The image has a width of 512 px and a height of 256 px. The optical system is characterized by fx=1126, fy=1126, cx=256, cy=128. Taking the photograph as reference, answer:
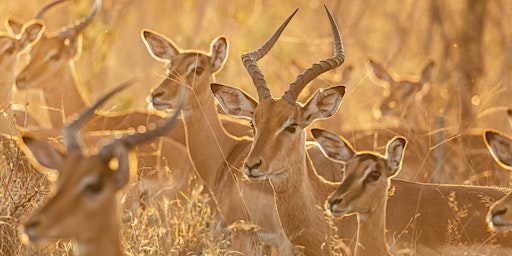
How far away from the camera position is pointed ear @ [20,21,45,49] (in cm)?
1008

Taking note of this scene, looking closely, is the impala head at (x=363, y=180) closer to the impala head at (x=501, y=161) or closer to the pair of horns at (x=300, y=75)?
the pair of horns at (x=300, y=75)

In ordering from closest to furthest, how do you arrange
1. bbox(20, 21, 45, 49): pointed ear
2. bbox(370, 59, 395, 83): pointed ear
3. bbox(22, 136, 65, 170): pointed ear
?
1. bbox(22, 136, 65, 170): pointed ear
2. bbox(20, 21, 45, 49): pointed ear
3. bbox(370, 59, 395, 83): pointed ear

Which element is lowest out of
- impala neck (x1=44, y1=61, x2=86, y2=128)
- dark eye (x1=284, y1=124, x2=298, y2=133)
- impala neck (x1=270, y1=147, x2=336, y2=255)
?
impala neck (x1=44, y1=61, x2=86, y2=128)

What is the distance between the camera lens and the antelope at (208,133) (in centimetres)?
785

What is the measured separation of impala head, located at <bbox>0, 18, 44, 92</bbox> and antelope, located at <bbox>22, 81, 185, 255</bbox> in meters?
5.98

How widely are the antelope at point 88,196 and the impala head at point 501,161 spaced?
→ 253 centimetres

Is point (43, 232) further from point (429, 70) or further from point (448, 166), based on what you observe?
point (429, 70)

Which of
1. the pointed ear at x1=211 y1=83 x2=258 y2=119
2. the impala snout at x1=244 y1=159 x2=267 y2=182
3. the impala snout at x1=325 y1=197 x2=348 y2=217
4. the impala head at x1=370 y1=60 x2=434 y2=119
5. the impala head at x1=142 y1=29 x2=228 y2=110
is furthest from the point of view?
the impala head at x1=370 y1=60 x2=434 y2=119

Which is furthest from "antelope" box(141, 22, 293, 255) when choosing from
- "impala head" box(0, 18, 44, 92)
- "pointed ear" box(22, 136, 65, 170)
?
"pointed ear" box(22, 136, 65, 170)

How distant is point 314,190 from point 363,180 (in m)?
0.80

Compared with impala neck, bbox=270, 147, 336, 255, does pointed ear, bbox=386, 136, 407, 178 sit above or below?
above

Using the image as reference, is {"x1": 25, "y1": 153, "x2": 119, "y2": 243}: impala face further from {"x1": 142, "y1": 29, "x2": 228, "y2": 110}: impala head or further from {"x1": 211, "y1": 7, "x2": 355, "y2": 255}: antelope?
{"x1": 142, "y1": 29, "x2": 228, "y2": 110}: impala head

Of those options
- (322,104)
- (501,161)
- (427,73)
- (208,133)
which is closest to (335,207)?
(322,104)

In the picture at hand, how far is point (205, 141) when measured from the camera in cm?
849
